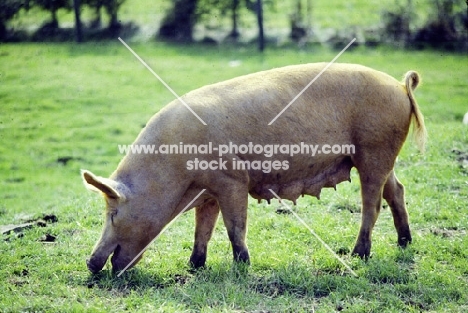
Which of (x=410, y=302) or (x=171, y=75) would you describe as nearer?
(x=410, y=302)

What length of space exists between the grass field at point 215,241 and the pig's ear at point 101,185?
0.77 m

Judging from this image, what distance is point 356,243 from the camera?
23.0 ft

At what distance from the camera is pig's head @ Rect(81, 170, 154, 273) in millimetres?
6488

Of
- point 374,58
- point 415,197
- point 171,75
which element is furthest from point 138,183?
point 374,58

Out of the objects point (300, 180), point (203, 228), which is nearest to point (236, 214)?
point (203, 228)

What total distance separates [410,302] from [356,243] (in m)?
1.17

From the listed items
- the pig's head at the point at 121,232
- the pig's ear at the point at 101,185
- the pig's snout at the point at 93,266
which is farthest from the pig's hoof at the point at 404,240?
the pig's snout at the point at 93,266

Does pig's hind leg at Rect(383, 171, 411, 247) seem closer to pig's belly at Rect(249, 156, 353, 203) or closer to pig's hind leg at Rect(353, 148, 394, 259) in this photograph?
pig's hind leg at Rect(353, 148, 394, 259)

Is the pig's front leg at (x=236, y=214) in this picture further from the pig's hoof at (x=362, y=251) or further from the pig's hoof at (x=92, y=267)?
the pig's hoof at (x=92, y=267)

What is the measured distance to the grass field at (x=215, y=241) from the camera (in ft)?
19.7

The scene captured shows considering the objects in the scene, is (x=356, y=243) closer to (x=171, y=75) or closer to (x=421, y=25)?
(x=171, y=75)

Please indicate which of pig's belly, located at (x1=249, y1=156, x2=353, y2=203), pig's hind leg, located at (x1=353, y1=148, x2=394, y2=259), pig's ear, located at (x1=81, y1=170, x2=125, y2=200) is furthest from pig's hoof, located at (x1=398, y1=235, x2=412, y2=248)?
pig's ear, located at (x1=81, y1=170, x2=125, y2=200)

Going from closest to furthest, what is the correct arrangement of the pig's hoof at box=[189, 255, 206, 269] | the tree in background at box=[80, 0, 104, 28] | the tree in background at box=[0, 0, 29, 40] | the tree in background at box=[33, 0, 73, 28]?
1. the pig's hoof at box=[189, 255, 206, 269]
2. the tree in background at box=[0, 0, 29, 40]
3. the tree in background at box=[33, 0, 73, 28]
4. the tree in background at box=[80, 0, 104, 28]

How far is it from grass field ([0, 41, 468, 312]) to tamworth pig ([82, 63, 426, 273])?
34 cm
